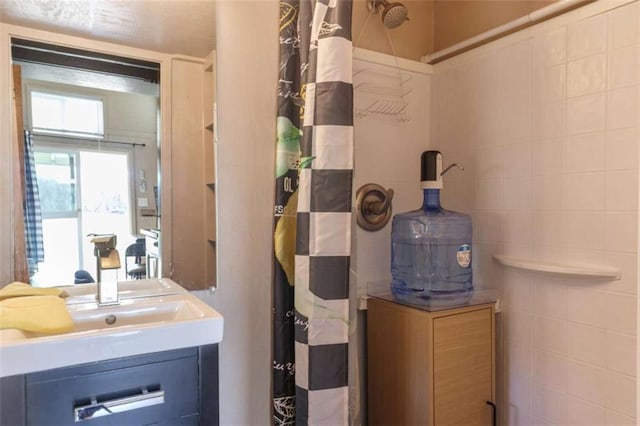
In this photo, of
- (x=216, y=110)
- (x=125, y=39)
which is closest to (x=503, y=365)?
(x=216, y=110)

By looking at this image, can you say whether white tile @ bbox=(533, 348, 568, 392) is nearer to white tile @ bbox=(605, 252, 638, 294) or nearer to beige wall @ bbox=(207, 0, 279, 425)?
white tile @ bbox=(605, 252, 638, 294)

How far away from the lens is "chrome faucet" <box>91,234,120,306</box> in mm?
1091

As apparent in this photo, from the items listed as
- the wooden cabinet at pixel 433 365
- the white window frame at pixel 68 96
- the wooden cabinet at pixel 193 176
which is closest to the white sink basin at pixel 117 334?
the wooden cabinet at pixel 193 176

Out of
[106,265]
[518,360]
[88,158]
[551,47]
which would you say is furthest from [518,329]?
[88,158]

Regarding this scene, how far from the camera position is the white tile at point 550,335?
4.27 feet

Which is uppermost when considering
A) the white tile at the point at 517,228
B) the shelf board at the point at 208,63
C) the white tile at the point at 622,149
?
the shelf board at the point at 208,63

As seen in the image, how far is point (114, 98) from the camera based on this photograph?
46.3 inches

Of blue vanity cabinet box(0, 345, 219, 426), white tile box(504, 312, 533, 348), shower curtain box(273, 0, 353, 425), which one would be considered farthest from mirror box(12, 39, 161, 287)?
white tile box(504, 312, 533, 348)

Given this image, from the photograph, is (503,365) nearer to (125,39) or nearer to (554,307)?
(554,307)

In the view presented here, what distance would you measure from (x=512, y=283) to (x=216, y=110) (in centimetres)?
119

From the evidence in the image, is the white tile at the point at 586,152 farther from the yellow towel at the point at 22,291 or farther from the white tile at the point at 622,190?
the yellow towel at the point at 22,291

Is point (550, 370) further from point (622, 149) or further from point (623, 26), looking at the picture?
point (623, 26)

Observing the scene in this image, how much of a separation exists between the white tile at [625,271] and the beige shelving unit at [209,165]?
1205 mm

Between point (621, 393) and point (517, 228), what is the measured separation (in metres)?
0.57
